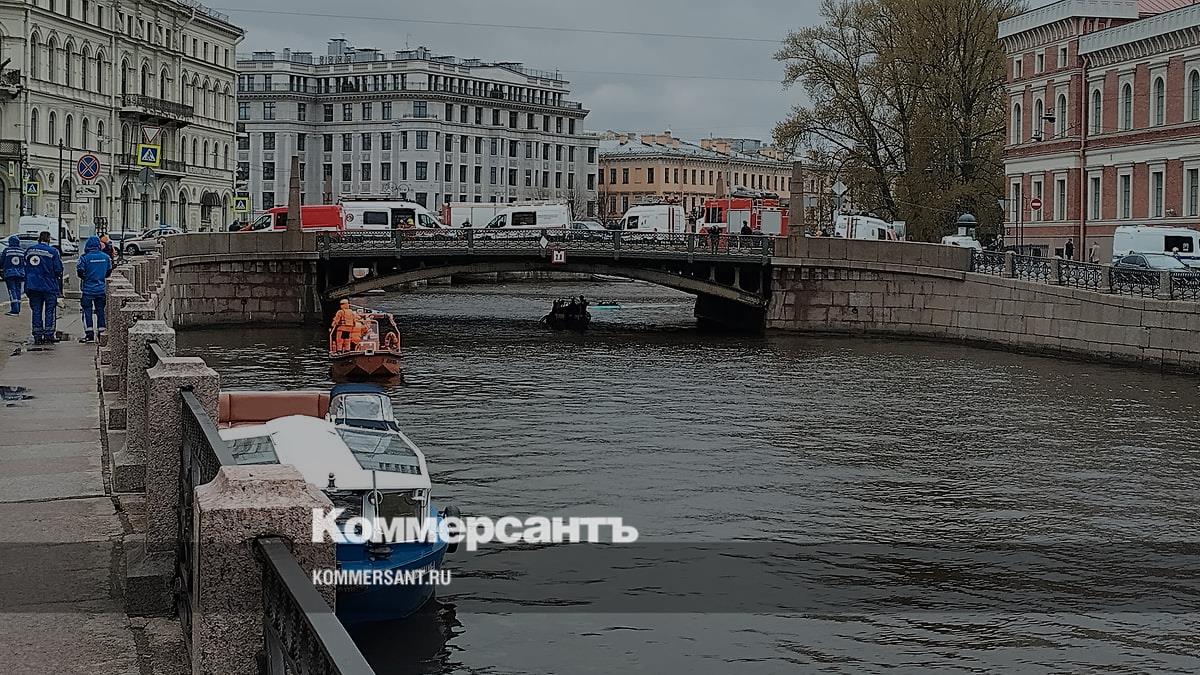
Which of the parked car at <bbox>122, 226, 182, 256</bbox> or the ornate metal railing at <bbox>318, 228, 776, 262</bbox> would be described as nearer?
the ornate metal railing at <bbox>318, 228, 776, 262</bbox>

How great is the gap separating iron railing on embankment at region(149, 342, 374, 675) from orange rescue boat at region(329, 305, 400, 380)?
26746 millimetres

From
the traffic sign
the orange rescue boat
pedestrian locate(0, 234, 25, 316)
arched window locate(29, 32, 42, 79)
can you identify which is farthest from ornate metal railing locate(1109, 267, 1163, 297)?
arched window locate(29, 32, 42, 79)

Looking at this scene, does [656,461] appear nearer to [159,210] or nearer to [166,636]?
[166,636]

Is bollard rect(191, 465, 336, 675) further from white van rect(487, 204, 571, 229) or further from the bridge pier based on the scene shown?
white van rect(487, 204, 571, 229)

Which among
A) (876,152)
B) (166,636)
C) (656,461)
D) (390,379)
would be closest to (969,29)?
(876,152)

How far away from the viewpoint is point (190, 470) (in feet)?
26.7

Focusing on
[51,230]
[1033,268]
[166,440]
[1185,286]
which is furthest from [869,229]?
[166,440]

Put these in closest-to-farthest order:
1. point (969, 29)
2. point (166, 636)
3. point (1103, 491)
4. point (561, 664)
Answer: point (166, 636), point (561, 664), point (1103, 491), point (969, 29)

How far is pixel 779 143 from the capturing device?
71.8 metres

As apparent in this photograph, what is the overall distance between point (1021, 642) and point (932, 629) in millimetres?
783

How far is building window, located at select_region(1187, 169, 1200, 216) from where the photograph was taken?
5484 cm

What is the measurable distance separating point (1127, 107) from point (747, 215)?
15714mm

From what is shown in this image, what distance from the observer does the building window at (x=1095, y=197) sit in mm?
61250

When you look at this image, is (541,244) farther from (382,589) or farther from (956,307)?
(382,589)
